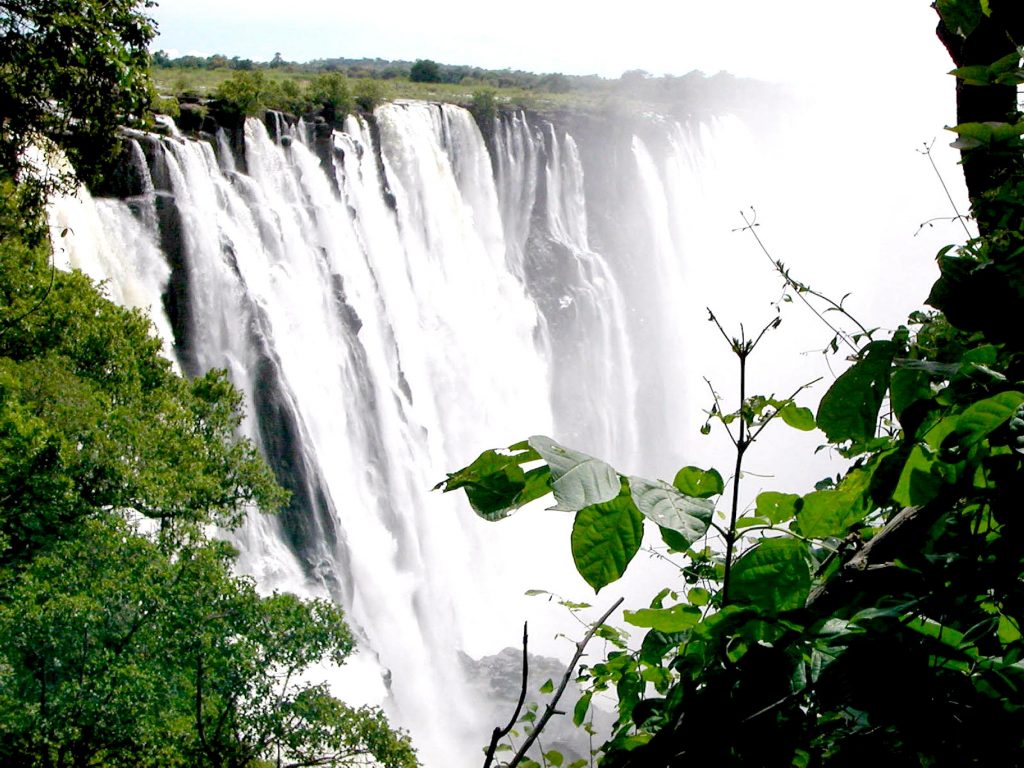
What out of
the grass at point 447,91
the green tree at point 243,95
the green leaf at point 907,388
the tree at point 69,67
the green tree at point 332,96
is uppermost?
the grass at point 447,91

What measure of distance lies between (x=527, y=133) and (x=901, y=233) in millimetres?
24949

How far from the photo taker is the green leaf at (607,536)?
739 millimetres

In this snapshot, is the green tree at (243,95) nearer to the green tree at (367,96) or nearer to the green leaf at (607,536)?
the green tree at (367,96)

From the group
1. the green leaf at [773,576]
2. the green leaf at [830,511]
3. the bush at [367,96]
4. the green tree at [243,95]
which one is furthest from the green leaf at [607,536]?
the bush at [367,96]

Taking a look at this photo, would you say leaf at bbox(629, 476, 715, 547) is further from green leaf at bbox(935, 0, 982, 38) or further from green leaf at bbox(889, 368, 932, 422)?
green leaf at bbox(935, 0, 982, 38)

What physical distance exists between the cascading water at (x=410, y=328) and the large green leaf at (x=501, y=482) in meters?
9.33

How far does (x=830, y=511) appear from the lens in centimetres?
94

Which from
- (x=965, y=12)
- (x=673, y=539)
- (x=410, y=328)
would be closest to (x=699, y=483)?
(x=673, y=539)

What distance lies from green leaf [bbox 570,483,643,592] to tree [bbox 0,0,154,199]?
774cm

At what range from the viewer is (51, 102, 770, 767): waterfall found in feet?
51.1

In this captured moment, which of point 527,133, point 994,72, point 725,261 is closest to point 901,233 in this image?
point 725,261

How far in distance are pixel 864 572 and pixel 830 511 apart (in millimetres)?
91

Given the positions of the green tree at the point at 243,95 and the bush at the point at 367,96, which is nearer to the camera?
the green tree at the point at 243,95

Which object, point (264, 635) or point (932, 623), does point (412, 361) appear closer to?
point (264, 635)
